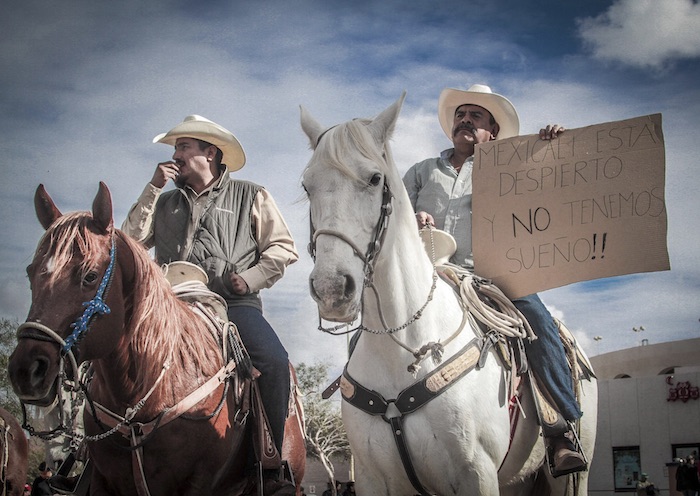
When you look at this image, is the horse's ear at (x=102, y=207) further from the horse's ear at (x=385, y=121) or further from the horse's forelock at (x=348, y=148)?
the horse's ear at (x=385, y=121)

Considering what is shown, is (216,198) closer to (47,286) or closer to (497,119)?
(47,286)

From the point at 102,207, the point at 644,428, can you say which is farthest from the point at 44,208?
the point at 644,428

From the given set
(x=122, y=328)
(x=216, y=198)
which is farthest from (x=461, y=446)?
(x=216, y=198)

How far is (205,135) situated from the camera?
6.30m

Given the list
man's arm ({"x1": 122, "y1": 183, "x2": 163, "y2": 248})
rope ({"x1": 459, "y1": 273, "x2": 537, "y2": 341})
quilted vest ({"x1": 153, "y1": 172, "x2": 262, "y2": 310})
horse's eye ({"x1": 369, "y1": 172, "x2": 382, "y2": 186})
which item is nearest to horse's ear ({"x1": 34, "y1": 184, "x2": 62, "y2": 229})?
man's arm ({"x1": 122, "y1": 183, "x2": 163, "y2": 248})

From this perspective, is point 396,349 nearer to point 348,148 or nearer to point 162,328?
point 348,148

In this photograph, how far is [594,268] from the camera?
5328 millimetres

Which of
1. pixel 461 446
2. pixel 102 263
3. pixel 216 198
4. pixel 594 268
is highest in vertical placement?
pixel 216 198

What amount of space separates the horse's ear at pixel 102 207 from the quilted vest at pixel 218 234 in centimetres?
161

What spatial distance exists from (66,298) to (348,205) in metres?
1.70

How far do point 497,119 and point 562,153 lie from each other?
113 cm

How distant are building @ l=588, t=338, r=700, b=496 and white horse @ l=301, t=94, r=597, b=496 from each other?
30761mm

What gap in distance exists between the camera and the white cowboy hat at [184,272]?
5.68m

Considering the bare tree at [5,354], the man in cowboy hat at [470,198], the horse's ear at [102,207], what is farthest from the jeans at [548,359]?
the bare tree at [5,354]
